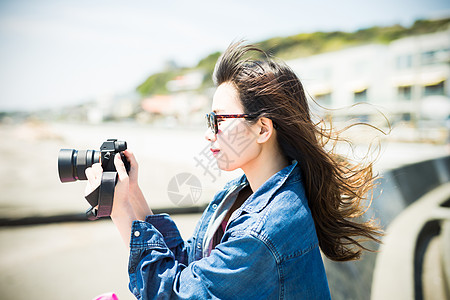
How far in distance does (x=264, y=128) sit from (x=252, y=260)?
58cm

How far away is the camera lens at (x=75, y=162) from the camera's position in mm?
1363

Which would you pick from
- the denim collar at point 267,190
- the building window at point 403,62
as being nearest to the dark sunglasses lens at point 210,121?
the denim collar at point 267,190

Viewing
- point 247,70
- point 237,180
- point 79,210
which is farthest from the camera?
point 79,210

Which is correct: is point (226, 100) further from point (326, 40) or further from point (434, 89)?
point (326, 40)

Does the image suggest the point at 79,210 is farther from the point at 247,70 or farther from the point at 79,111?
the point at 79,111

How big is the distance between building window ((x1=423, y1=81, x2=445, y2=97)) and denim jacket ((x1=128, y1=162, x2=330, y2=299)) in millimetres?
52853

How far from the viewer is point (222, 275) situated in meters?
1.02

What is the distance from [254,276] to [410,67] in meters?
55.1

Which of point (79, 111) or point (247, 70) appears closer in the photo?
point (247, 70)

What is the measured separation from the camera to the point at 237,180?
1.62 meters

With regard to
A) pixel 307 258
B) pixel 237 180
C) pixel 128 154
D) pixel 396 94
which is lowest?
pixel 396 94

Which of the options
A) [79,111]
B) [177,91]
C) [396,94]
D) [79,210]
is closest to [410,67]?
[396,94]

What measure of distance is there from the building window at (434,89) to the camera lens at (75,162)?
174 ft

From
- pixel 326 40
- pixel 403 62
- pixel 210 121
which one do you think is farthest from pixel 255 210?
pixel 326 40
